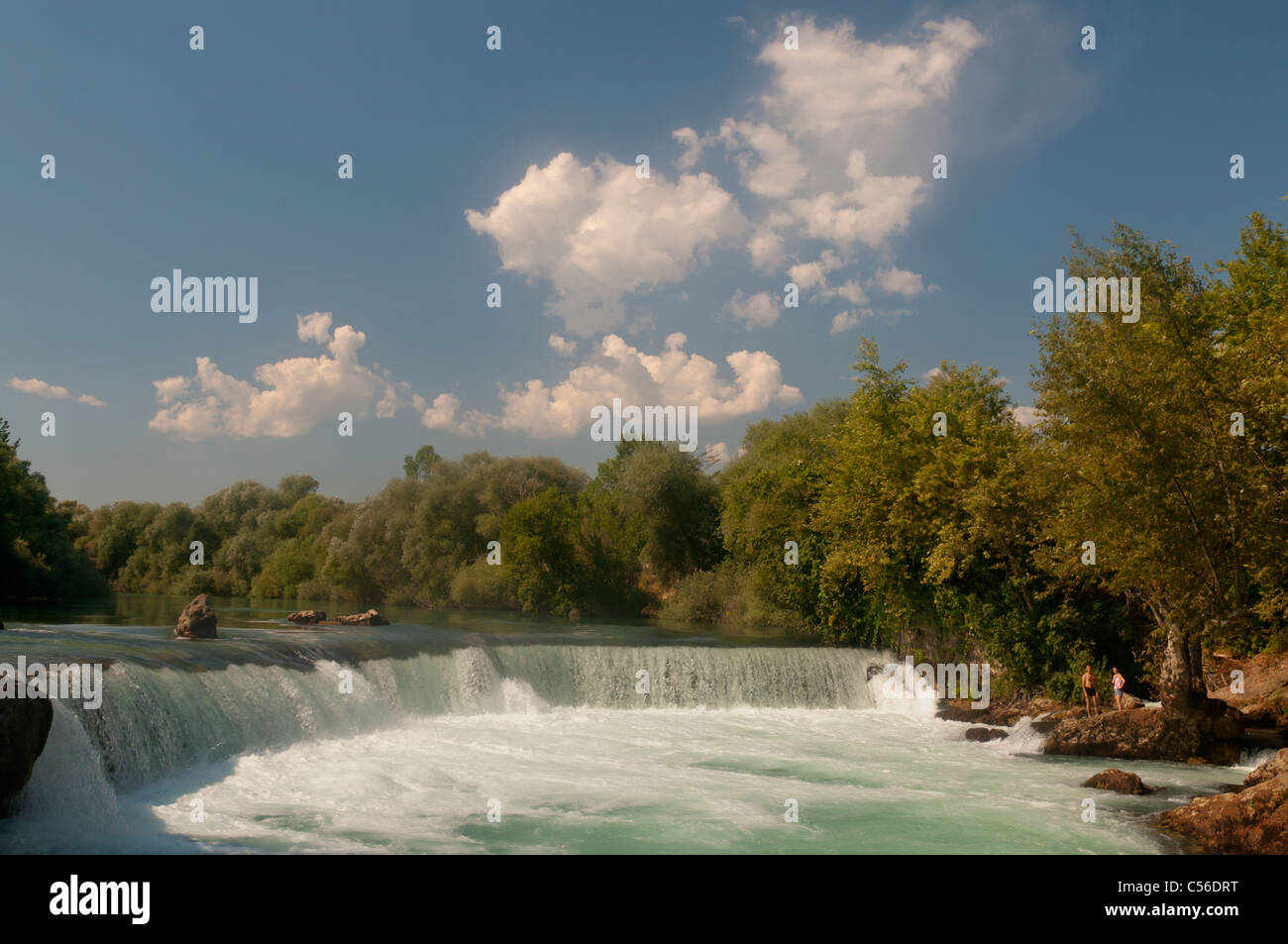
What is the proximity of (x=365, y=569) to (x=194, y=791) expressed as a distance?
40970 millimetres

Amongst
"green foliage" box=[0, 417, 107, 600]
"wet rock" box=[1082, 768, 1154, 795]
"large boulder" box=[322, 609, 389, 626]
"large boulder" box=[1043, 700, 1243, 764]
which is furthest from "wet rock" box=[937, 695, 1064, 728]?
"green foliage" box=[0, 417, 107, 600]

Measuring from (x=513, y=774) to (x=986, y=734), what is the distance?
35.3 feet

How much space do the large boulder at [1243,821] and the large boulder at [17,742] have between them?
561 inches

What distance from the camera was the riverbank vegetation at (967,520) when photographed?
13523mm

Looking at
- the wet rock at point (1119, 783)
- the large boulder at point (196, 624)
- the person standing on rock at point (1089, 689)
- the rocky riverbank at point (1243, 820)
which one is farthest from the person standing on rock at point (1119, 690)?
the large boulder at point (196, 624)

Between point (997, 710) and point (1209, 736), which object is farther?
point (997, 710)

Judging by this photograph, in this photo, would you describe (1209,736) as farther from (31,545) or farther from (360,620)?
(31,545)

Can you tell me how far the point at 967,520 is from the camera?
2114 cm

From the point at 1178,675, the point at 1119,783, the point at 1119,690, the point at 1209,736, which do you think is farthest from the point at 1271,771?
the point at 1119,690

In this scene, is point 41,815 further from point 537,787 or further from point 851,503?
point 851,503

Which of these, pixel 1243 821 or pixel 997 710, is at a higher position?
pixel 1243 821

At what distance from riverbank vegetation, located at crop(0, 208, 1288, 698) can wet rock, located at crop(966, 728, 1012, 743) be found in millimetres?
2524

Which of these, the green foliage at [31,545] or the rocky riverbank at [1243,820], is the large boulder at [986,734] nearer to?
the rocky riverbank at [1243,820]
